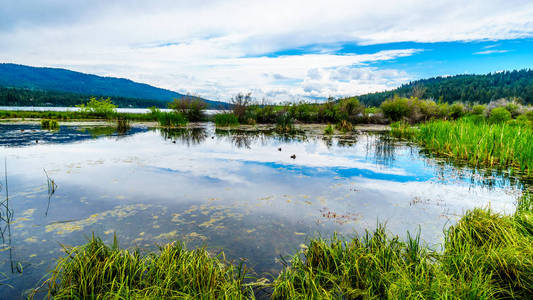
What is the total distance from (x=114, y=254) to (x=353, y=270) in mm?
2410

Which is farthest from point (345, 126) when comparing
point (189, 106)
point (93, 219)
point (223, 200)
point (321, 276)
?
point (321, 276)

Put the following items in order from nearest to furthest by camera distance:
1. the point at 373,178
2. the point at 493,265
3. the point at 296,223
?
the point at 493,265 → the point at 296,223 → the point at 373,178

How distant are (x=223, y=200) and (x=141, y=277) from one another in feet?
8.47

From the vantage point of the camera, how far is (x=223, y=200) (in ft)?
16.9

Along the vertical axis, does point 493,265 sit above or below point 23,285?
above

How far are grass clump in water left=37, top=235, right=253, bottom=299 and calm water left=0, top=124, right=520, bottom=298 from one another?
0.50m

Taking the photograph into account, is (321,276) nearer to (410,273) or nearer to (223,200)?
(410,273)

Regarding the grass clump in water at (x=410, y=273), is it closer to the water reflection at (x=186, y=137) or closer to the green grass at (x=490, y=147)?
the green grass at (x=490, y=147)

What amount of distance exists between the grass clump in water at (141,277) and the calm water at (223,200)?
0.50 meters

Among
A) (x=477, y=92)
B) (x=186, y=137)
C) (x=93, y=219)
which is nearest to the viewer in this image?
(x=93, y=219)

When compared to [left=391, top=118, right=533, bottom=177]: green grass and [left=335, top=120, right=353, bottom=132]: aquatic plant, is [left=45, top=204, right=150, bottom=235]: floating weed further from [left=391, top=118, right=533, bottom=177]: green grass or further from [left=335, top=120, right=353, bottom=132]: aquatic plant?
[left=335, top=120, right=353, bottom=132]: aquatic plant

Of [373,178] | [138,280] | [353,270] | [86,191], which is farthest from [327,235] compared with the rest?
[86,191]

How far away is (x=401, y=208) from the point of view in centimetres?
477

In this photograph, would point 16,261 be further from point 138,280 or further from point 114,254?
point 138,280
